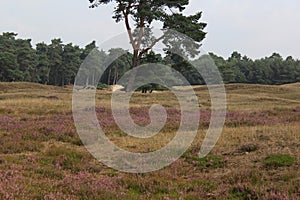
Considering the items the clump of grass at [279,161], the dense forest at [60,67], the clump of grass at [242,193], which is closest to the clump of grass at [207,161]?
the clump of grass at [279,161]

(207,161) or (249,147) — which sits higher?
(249,147)

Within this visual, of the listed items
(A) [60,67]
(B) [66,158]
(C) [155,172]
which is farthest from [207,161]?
(A) [60,67]

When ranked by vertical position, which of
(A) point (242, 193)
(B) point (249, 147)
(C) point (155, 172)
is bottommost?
(C) point (155, 172)

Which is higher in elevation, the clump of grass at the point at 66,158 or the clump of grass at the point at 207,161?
Answer: the clump of grass at the point at 207,161

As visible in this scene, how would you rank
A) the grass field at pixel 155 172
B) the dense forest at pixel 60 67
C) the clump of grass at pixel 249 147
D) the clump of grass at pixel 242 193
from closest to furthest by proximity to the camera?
the clump of grass at pixel 242 193 < the grass field at pixel 155 172 < the clump of grass at pixel 249 147 < the dense forest at pixel 60 67

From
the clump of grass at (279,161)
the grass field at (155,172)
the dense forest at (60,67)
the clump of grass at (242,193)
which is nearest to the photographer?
the clump of grass at (242,193)

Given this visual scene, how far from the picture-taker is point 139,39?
40.6m

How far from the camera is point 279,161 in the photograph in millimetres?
9258

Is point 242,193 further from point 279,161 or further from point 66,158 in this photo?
point 66,158

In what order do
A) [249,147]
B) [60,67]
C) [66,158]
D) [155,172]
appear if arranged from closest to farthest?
[155,172], [66,158], [249,147], [60,67]

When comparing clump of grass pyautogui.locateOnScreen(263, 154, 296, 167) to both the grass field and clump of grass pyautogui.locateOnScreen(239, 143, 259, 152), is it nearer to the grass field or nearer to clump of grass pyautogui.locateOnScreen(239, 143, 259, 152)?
the grass field

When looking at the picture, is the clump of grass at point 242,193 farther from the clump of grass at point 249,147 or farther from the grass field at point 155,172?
the clump of grass at point 249,147

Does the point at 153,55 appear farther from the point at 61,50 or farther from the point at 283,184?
the point at 61,50

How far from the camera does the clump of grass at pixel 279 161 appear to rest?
9109 millimetres
